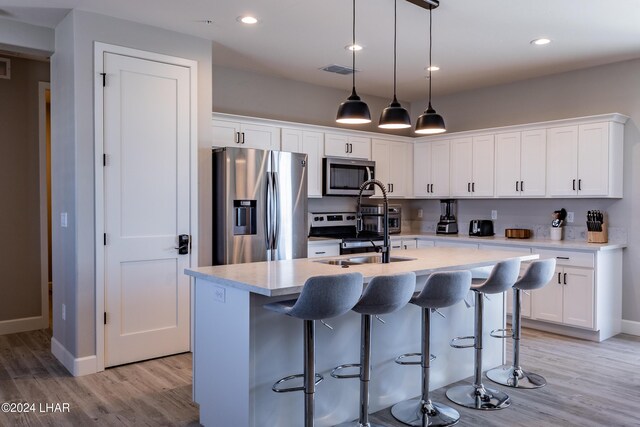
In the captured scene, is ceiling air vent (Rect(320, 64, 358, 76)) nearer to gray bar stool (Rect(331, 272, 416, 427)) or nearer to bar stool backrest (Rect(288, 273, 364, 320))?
gray bar stool (Rect(331, 272, 416, 427))

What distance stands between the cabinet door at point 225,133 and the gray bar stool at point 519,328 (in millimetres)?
2880

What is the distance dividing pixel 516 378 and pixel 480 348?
54 centimetres

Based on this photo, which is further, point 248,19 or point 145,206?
point 145,206

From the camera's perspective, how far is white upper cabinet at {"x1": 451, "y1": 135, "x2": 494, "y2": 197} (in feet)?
18.6

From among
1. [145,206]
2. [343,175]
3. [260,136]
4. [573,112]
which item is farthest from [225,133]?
[573,112]

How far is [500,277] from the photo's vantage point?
306 centimetres

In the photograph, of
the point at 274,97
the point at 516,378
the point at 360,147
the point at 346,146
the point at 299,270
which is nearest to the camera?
the point at 299,270

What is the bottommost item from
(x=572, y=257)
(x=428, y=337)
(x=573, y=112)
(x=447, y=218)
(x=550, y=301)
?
(x=550, y=301)

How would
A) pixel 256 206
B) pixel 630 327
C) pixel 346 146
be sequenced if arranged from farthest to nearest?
pixel 346 146
pixel 630 327
pixel 256 206

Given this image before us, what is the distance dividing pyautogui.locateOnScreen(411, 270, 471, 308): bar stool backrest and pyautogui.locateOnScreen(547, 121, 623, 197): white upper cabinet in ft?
9.22

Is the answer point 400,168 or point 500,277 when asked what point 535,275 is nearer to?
point 500,277

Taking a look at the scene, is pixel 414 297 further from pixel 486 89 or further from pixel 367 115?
pixel 486 89

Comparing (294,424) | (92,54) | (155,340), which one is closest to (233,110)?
(92,54)

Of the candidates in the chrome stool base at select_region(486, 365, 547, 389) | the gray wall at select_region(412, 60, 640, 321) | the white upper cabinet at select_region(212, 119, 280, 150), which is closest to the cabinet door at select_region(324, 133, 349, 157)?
the white upper cabinet at select_region(212, 119, 280, 150)
